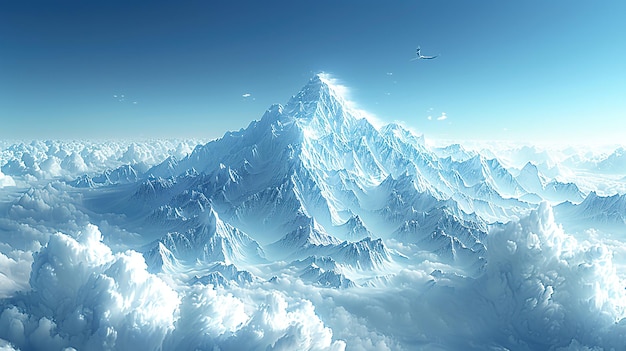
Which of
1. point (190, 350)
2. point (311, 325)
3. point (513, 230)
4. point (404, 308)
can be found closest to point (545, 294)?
point (513, 230)

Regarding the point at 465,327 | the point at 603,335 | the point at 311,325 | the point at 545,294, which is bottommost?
the point at 465,327

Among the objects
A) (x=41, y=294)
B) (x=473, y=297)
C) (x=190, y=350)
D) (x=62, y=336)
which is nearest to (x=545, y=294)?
(x=473, y=297)

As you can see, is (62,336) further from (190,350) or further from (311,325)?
(311,325)

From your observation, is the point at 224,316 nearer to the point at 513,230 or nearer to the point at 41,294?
the point at 41,294

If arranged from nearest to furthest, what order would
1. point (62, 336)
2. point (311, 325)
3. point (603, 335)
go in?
point (311, 325) → point (62, 336) → point (603, 335)

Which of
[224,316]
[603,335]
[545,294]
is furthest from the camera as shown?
[545,294]

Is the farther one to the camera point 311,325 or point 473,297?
point 473,297

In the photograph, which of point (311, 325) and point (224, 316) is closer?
point (311, 325)

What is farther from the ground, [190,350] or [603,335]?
[190,350]

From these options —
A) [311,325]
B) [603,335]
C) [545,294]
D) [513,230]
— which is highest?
[513,230]
